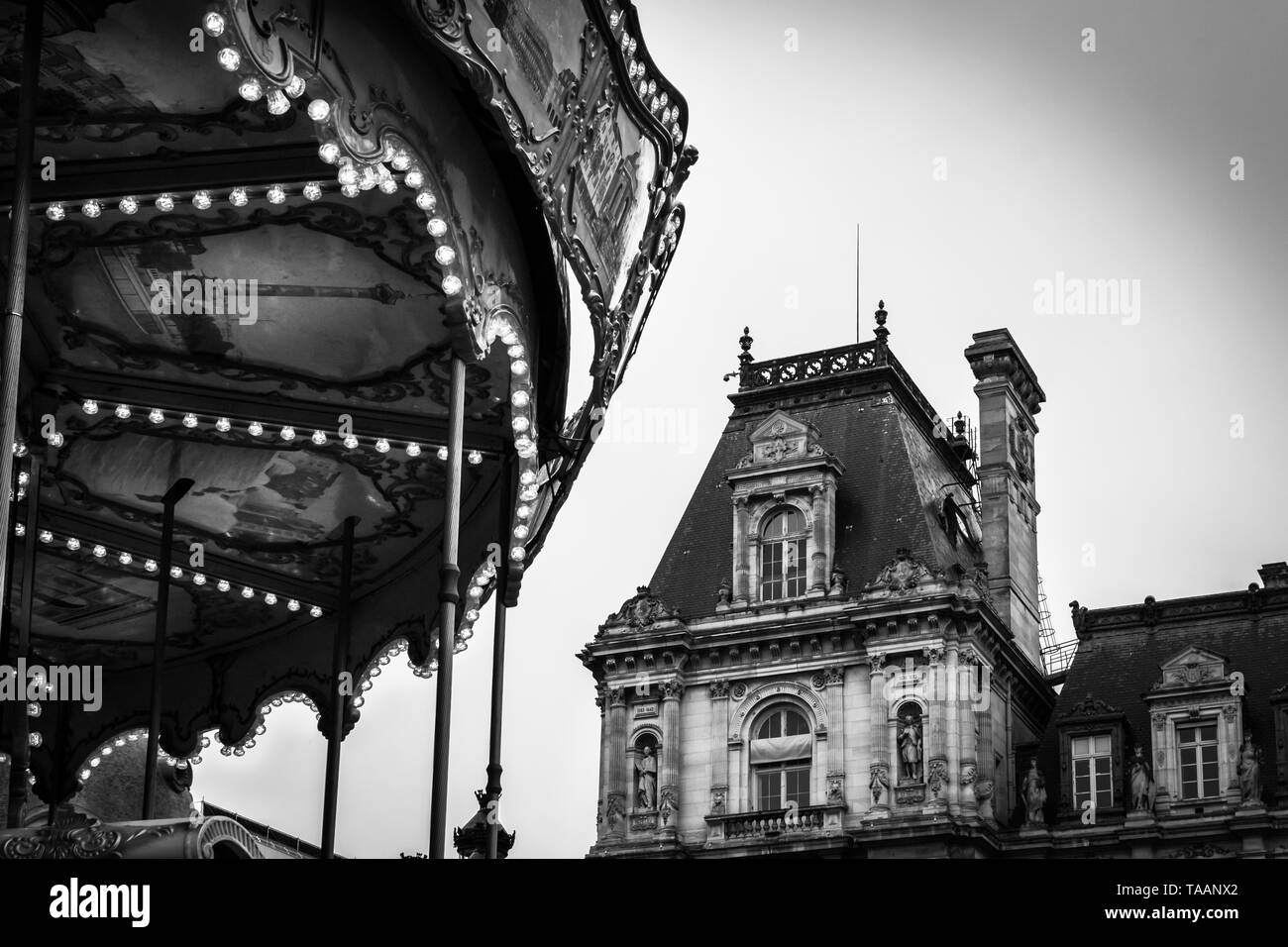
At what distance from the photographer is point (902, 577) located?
3294 cm

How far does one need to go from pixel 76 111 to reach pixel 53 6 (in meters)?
1.40

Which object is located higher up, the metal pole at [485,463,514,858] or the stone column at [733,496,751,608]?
the stone column at [733,496,751,608]

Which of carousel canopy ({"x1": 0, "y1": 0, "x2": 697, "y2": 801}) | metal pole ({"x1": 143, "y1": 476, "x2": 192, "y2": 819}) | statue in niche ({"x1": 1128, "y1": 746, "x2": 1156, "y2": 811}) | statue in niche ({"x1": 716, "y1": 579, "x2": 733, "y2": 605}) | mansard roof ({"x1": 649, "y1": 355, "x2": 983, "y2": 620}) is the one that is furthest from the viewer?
mansard roof ({"x1": 649, "y1": 355, "x2": 983, "y2": 620})

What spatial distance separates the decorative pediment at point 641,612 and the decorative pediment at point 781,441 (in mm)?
2793

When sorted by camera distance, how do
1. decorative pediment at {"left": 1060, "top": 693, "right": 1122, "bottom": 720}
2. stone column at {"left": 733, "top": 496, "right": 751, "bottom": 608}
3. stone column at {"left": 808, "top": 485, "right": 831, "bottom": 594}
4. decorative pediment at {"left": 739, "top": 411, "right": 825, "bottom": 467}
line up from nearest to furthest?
decorative pediment at {"left": 1060, "top": 693, "right": 1122, "bottom": 720}
stone column at {"left": 808, "top": 485, "right": 831, "bottom": 594}
stone column at {"left": 733, "top": 496, "right": 751, "bottom": 608}
decorative pediment at {"left": 739, "top": 411, "right": 825, "bottom": 467}

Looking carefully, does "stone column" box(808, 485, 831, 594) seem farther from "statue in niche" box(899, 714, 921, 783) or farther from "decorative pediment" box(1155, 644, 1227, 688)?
"decorative pediment" box(1155, 644, 1227, 688)

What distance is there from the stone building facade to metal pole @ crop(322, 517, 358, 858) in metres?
14.3

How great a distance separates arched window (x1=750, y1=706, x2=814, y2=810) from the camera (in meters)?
33.1

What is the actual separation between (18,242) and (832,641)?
23664mm

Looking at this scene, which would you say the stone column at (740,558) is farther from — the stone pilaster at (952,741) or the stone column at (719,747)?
the stone pilaster at (952,741)

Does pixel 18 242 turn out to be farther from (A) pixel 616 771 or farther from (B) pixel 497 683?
(A) pixel 616 771

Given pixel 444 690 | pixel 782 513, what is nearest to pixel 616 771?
pixel 782 513

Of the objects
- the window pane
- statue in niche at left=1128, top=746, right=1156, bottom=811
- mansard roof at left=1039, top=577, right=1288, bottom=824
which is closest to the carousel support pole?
the window pane
